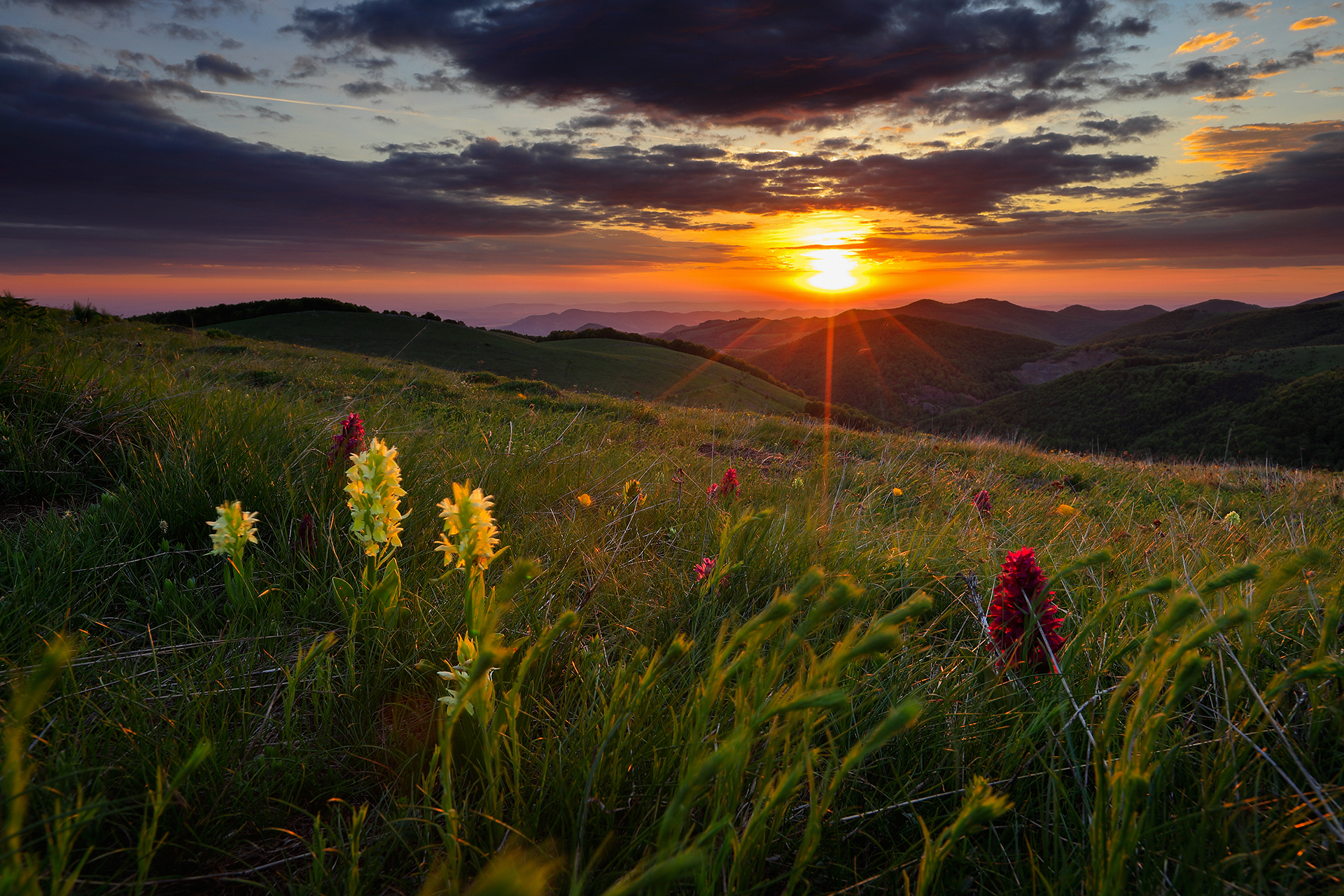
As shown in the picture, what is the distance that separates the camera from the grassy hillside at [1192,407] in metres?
65.8

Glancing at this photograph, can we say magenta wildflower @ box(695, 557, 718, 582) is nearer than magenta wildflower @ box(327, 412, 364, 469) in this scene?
Yes

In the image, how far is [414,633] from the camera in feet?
6.05

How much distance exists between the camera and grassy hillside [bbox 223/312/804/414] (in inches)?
1448

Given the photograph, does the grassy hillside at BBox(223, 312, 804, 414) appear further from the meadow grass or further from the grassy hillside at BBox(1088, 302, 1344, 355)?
the grassy hillside at BBox(1088, 302, 1344, 355)

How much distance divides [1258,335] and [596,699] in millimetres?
244379

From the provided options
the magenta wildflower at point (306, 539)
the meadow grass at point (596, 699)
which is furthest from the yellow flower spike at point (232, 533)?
the magenta wildflower at point (306, 539)

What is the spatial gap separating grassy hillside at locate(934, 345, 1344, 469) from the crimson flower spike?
7309 centimetres

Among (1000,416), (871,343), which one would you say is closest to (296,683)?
(1000,416)

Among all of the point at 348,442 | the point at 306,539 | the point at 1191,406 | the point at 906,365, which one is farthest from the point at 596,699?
the point at 906,365

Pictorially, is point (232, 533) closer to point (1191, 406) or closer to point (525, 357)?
point (525, 357)

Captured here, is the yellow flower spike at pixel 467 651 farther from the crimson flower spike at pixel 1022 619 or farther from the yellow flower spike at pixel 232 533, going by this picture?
the crimson flower spike at pixel 1022 619

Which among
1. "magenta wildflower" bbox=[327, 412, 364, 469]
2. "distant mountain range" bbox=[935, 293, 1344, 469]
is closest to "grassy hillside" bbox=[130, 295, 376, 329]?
"magenta wildflower" bbox=[327, 412, 364, 469]

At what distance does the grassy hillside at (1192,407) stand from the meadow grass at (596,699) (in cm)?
7312

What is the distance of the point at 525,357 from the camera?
1694 inches
